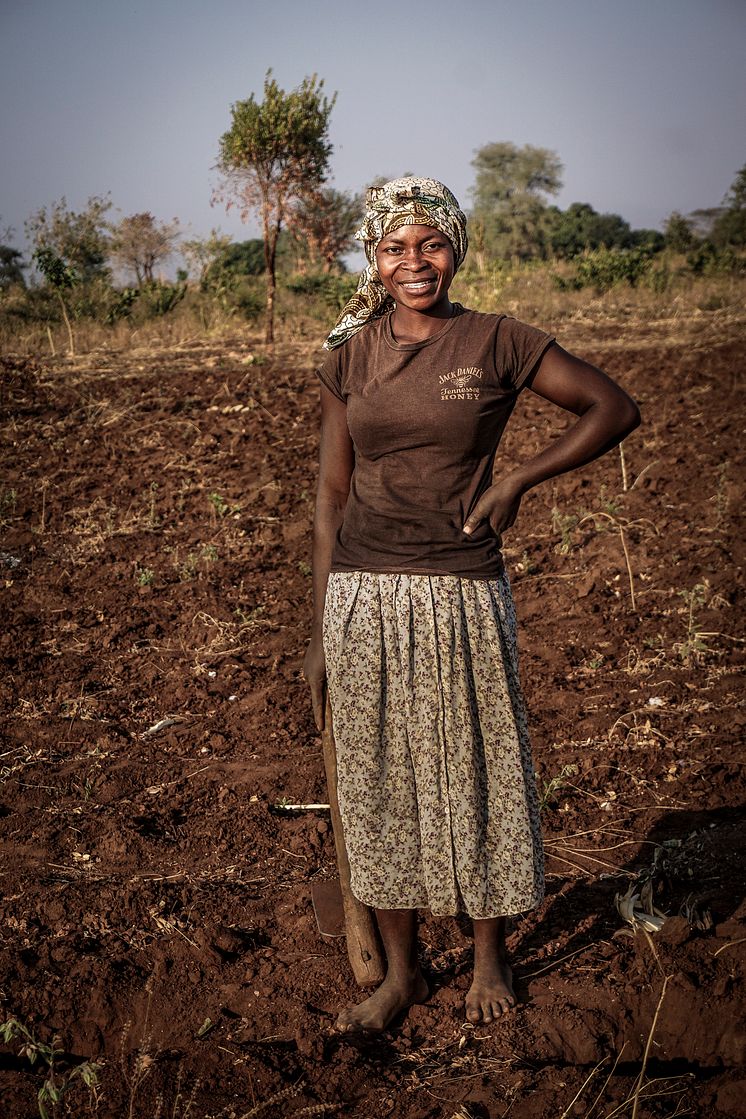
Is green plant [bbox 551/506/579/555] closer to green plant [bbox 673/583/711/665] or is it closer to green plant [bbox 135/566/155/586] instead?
green plant [bbox 673/583/711/665]

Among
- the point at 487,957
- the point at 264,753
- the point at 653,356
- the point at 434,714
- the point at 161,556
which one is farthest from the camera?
the point at 653,356

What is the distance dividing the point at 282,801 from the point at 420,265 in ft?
7.01

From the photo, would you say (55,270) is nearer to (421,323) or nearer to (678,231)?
(421,323)

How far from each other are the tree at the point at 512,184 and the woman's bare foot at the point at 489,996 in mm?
45030

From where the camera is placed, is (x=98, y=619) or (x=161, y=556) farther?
(x=161, y=556)

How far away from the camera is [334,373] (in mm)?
2340

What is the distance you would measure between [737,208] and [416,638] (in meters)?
32.0

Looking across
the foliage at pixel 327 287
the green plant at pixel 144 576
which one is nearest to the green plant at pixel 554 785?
the green plant at pixel 144 576

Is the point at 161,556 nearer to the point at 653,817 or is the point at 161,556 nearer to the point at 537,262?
the point at 653,817

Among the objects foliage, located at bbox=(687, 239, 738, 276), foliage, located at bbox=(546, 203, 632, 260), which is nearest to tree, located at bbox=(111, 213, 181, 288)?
foliage, located at bbox=(687, 239, 738, 276)

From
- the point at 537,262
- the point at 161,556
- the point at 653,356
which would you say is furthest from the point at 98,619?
the point at 537,262

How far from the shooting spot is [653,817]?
351 cm

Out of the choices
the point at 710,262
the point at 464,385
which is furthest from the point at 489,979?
the point at 710,262

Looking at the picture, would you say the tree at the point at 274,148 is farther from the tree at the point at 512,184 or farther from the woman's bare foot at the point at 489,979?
the tree at the point at 512,184
